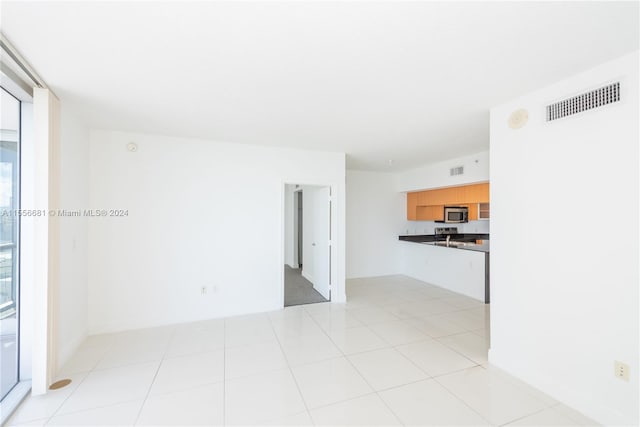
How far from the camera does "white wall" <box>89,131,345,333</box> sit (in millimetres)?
3219

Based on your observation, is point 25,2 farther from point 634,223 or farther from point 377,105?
point 634,223

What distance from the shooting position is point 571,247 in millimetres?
1942

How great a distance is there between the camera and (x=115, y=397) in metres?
2.02

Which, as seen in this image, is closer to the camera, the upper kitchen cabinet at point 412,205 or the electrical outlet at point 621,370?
the electrical outlet at point 621,370

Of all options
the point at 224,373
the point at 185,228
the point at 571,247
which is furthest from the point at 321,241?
the point at 571,247

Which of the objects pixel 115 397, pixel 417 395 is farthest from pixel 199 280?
pixel 417 395

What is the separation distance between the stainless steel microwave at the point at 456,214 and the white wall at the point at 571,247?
335 cm

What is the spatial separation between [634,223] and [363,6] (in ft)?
6.95

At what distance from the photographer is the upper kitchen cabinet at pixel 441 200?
4.61 meters

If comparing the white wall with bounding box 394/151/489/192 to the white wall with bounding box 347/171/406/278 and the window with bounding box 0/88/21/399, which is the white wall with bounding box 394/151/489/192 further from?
the window with bounding box 0/88/21/399

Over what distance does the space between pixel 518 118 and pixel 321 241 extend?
3.26 m

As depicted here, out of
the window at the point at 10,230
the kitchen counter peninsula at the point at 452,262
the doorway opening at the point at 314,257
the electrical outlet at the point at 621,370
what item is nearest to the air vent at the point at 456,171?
the kitchen counter peninsula at the point at 452,262

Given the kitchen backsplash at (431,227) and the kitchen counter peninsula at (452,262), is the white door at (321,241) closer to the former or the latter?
the kitchen counter peninsula at (452,262)

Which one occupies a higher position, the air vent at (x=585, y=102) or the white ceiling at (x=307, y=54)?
the white ceiling at (x=307, y=54)
